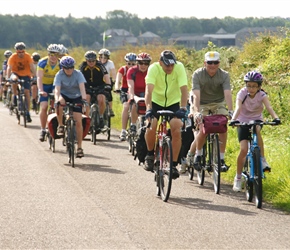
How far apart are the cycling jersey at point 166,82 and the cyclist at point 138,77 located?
378cm

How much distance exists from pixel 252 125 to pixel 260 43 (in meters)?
15.1

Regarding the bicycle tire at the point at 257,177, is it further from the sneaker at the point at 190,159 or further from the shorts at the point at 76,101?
the shorts at the point at 76,101

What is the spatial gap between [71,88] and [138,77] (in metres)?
1.44

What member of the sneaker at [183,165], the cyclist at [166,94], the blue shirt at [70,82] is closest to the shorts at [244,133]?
the cyclist at [166,94]

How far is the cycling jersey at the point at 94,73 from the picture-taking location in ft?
61.8

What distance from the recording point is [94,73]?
1891cm

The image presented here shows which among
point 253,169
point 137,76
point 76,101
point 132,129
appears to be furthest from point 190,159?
point 132,129

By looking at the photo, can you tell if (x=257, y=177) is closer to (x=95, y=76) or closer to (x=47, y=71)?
(x=47, y=71)

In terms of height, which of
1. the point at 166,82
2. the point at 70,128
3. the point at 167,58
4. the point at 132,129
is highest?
the point at 167,58

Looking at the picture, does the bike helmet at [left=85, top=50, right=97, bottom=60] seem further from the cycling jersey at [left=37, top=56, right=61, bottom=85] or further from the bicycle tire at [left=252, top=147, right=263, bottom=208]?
the bicycle tire at [left=252, top=147, right=263, bottom=208]

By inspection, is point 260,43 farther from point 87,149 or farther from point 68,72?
point 68,72

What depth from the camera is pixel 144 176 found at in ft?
45.1

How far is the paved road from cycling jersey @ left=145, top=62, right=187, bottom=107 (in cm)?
125

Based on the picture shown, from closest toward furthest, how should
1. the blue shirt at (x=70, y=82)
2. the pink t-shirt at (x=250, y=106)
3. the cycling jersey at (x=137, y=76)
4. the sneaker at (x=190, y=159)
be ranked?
the pink t-shirt at (x=250, y=106) < the sneaker at (x=190, y=159) < the blue shirt at (x=70, y=82) < the cycling jersey at (x=137, y=76)
